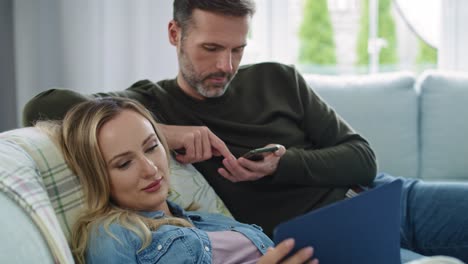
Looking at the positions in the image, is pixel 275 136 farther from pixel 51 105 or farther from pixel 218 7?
pixel 51 105

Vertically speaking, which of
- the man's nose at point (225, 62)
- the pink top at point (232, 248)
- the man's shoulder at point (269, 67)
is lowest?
the pink top at point (232, 248)

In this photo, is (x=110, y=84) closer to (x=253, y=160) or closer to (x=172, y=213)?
(x=253, y=160)

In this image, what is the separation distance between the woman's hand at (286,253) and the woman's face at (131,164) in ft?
1.17

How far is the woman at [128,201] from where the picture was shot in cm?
122

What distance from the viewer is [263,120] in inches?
74.8

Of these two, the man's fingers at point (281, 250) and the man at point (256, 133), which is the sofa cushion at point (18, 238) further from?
the man at point (256, 133)

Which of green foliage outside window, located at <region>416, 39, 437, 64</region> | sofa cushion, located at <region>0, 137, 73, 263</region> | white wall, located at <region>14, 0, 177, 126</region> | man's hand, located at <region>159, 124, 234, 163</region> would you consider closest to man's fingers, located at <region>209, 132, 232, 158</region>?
man's hand, located at <region>159, 124, 234, 163</region>

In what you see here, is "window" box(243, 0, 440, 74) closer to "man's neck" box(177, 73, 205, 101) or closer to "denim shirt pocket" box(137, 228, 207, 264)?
"man's neck" box(177, 73, 205, 101)

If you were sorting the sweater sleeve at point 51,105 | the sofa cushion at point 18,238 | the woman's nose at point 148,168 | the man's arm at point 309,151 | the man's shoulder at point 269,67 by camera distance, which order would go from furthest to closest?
the man's shoulder at point 269,67 → the man's arm at point 309,151 → the sweater sleeve at point 51,105 → the woman's nose at point 148,168 → the sofa cushion at point 18,238

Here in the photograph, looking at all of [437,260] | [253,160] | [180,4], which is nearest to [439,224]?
[253,160]

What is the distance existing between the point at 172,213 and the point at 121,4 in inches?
74.8

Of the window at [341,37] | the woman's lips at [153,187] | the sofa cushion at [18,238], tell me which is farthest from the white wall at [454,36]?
the sofa cushion at [18,238]

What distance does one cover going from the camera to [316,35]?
3615 mm

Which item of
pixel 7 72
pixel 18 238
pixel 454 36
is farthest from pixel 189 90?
pixel 454 36
